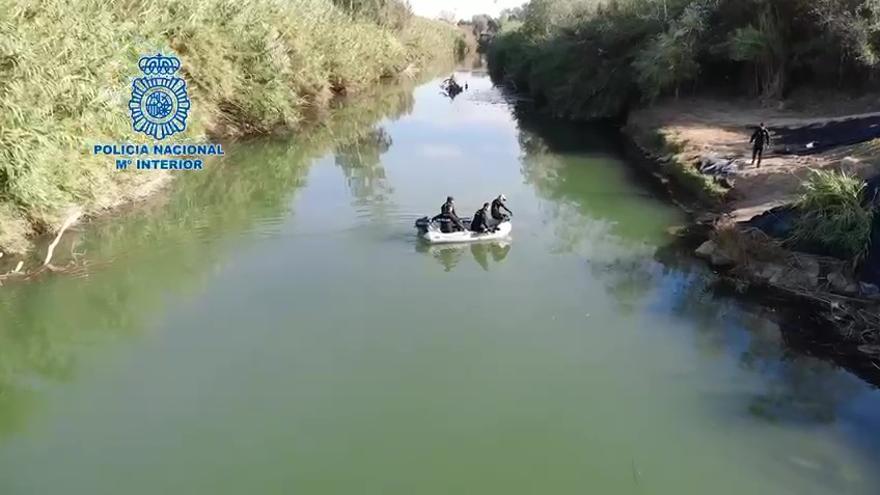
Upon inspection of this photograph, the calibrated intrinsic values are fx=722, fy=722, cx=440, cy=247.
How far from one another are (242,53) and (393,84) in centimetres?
2977

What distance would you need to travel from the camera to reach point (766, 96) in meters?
27.9

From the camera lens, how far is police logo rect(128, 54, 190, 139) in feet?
64.3

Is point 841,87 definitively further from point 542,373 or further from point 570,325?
point 542,373

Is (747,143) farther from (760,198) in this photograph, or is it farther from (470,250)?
(470,250)

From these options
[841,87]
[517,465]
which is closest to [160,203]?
[517,465]

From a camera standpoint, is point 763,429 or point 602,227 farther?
point 602,227

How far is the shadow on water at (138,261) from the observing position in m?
11.5

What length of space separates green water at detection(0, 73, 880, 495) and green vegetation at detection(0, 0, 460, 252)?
172 cm

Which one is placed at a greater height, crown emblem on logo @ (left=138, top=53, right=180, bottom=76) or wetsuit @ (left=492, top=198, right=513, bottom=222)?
crown emblem on logo @ (left=138, top=53, right=180, bottom=76)

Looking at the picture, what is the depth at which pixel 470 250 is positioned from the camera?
16.1m

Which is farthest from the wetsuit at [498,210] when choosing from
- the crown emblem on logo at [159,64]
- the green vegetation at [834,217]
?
the crown emblem on logo at [159,64]

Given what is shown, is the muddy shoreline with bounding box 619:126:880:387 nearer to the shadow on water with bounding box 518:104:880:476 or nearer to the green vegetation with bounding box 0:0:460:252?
the shadow on water with bounding box 518:104:880:476

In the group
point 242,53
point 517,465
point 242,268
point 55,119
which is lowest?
point 517,465

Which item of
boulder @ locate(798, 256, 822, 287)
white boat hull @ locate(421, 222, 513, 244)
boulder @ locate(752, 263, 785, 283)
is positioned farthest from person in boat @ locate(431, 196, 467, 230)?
boulder @ locate(798, 256, 822, 287)
